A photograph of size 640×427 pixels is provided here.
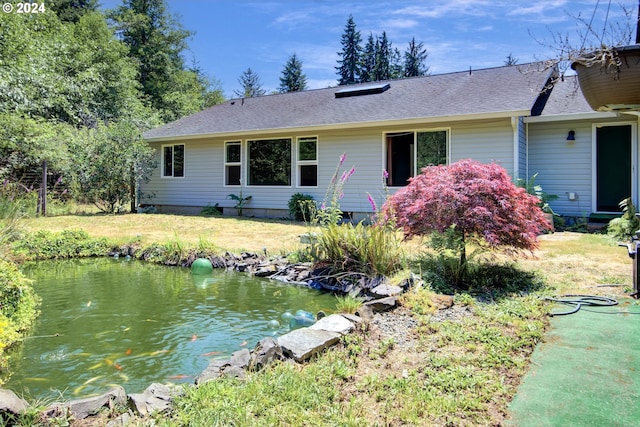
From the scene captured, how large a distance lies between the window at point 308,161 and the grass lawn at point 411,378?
8201mm

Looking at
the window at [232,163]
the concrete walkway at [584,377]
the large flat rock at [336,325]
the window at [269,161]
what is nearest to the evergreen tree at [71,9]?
the window at [232,163]

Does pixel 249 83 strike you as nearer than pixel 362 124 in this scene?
No

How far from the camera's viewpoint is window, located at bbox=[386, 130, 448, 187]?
10492 mm

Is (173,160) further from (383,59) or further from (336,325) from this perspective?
(383,59)

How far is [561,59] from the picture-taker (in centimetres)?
370

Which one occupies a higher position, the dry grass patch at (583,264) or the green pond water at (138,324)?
the dry grass patch at (583,264)

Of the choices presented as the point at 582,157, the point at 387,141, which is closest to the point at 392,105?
the point at 387,141

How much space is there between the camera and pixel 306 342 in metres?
2.95

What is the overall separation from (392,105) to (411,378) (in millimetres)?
9607

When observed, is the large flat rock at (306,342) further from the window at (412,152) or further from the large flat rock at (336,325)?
the window at (412,152)

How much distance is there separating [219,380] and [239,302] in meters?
2.45

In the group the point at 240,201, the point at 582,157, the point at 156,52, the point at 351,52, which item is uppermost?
the point at 351,52

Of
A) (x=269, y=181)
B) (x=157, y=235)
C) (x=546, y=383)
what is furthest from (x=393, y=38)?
(x=546, y=383)

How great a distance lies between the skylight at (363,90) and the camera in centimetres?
1289
